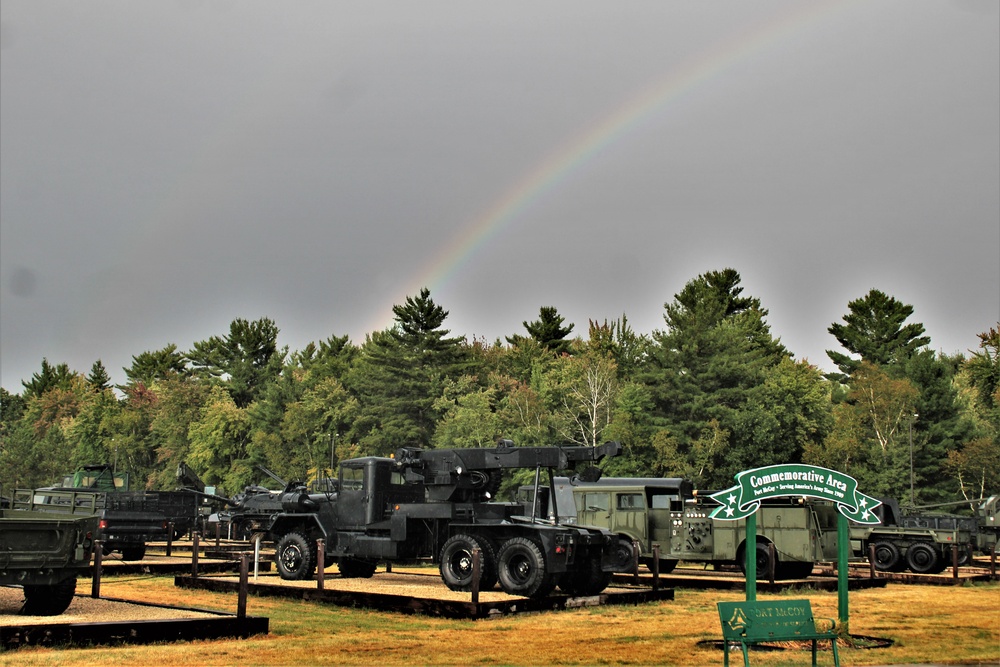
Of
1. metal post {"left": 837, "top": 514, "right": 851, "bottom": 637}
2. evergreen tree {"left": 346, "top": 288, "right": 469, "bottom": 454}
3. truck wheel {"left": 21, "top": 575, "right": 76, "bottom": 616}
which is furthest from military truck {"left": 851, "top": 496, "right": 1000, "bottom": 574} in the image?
evergreen tree {"left": 346, "top": 288, "right": 469, "bottom": 454}

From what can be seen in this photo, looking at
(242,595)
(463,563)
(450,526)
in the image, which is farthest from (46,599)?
(463,563)

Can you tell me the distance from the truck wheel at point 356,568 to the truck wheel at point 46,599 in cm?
867

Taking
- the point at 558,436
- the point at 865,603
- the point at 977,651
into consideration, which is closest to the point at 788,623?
the point at 977,651

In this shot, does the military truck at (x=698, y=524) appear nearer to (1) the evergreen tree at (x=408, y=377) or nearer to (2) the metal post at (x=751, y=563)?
(2) the metal post at (x=751, y=563)

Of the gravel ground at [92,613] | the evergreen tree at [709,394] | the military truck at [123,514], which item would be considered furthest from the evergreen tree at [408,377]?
the gravel ground at [92,613]

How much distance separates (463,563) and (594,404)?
41988 millimetres

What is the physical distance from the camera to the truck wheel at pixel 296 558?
71.9 feet

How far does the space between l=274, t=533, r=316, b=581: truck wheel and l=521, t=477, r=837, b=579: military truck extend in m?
5.36

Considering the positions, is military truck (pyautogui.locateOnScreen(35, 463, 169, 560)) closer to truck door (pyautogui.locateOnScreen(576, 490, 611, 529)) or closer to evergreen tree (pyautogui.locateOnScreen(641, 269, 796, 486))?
truck door (pyautogui.locateOnScreen(576, 490, 611, 529))

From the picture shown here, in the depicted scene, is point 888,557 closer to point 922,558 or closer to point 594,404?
point 922,558

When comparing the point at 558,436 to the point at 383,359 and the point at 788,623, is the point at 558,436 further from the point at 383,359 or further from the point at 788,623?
the point at 788,623

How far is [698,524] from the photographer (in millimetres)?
25250

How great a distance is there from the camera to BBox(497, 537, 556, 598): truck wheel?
60.3 feet

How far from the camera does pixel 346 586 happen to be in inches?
811
